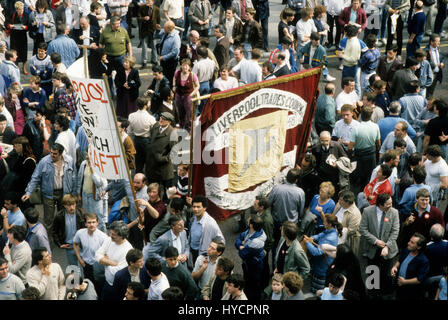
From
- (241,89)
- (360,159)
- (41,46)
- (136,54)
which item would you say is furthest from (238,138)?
(136,54)

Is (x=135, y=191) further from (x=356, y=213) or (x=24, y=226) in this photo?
Result: (x=356, y=213)

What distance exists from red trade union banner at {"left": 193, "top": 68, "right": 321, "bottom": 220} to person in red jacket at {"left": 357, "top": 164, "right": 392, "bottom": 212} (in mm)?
1212

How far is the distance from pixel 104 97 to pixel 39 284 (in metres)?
2.59

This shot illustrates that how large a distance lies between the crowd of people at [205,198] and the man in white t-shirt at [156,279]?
0.02 m

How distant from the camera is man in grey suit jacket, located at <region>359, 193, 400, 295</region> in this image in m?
11.0

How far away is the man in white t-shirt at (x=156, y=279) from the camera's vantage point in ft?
31.2

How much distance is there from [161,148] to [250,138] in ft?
7.01

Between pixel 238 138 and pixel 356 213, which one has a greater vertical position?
pixel 238 138

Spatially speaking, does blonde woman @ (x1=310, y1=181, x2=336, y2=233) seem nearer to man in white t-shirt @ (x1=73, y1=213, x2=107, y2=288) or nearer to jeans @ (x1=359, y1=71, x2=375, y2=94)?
man in white t-shirt @ (x1=73, y1=213, x2=107, y2=288)

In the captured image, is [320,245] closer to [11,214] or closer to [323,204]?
[323,204]

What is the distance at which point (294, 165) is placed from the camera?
1255 cm

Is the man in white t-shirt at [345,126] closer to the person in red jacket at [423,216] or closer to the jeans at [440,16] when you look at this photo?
the person in red jacket at [423,216]

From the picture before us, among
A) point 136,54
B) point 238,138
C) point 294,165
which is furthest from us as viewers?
point 136,54

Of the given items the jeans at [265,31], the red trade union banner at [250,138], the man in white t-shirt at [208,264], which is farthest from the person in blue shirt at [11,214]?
the jeans at [265,31]
